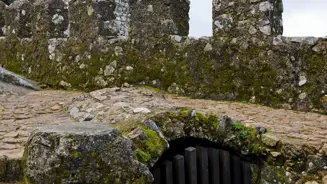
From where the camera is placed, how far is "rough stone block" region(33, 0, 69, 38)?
8.67 m

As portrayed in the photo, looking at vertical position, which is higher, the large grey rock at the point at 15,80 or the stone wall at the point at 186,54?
the stone wall at the point at 186,54

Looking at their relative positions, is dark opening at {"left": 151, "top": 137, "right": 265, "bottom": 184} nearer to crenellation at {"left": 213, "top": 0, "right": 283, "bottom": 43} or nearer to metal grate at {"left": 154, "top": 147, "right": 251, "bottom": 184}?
metal grate at {"left": 154, "top": 147, "right": 251, "bottom": 184}

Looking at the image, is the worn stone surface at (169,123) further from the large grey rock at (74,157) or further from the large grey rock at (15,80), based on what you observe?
the large grey rock at (15,80)

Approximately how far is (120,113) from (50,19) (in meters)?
4.66

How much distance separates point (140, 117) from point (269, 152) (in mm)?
1371

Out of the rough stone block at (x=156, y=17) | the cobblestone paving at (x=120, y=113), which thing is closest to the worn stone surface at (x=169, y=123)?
the cobblestone paving at (x=120, y=113)

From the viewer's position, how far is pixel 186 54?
22.9 ft

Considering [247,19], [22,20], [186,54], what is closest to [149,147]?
[186,54]

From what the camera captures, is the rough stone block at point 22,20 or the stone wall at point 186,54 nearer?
the stone wall at point 186,54

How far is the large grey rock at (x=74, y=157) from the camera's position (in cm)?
320

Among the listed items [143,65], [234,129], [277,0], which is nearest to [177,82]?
[143,65]

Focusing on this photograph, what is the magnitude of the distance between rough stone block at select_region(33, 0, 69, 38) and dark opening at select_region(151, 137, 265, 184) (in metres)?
4.86

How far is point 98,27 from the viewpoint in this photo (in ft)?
24.5

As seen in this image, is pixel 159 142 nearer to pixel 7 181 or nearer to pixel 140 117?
pixel 140 117
